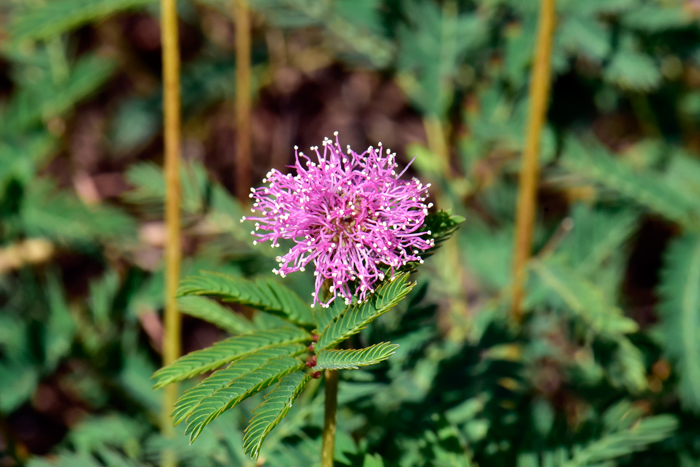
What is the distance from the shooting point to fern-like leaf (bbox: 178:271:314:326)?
105 cm

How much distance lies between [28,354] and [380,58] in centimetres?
167

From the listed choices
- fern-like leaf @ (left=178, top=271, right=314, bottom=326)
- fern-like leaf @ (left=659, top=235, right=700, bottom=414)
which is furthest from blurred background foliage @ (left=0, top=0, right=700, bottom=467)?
fern-like leaf @ (left=178, top=271, right=314, bottom=326)

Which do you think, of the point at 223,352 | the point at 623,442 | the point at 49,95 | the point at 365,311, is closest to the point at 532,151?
the point at 623,442

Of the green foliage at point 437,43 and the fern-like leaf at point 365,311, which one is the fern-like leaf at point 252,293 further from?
the green foliage at point 437,43

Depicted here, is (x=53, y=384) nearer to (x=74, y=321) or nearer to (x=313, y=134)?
(x=74, y=321)

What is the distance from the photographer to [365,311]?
3.31 feet

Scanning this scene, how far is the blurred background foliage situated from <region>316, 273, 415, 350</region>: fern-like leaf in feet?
1.06

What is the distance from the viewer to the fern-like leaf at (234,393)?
0.92 meters

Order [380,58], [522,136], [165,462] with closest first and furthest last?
[165,462] → [522,136] → [380,58]

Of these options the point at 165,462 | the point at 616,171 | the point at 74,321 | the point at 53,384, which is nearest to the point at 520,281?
the point at 616,171

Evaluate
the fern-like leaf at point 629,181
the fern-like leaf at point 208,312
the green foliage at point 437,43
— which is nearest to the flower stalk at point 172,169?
the fern-like leaf at point 208,312

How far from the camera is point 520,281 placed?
1977mm

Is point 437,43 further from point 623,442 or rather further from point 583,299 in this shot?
point 623,442

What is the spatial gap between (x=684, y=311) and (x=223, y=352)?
4.87 feet
